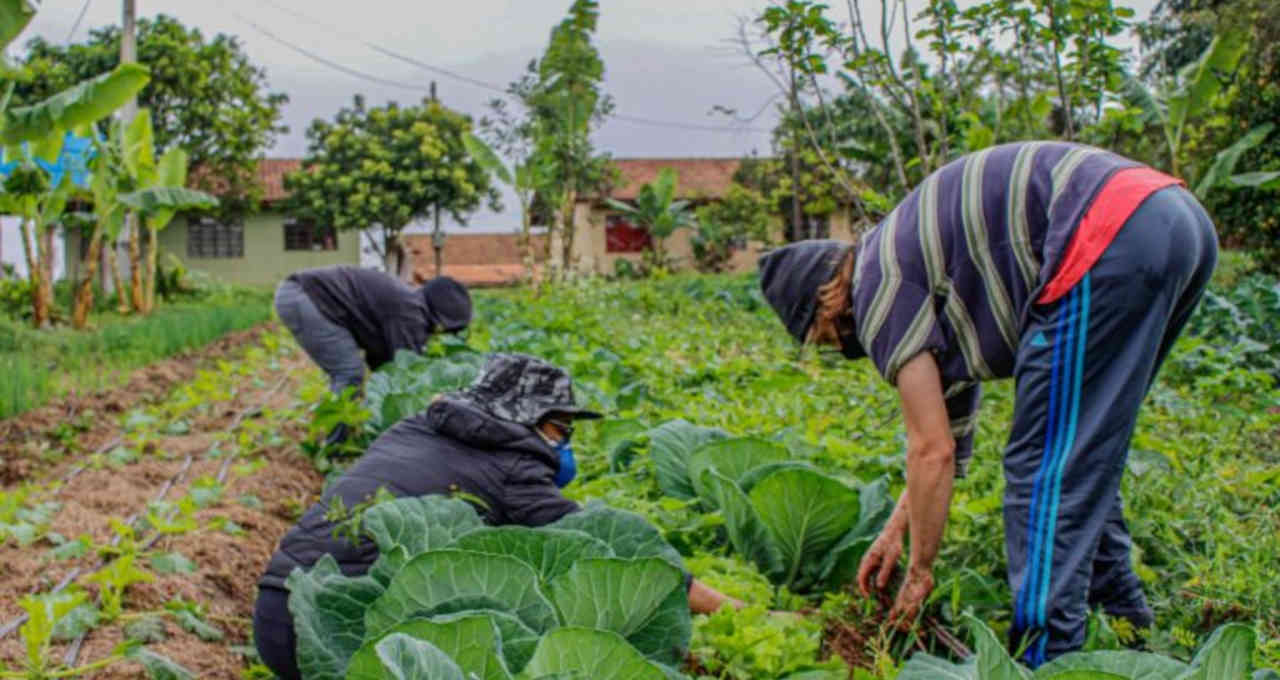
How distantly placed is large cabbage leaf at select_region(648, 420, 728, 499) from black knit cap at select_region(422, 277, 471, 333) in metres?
2.76

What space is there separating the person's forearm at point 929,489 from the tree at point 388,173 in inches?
1082

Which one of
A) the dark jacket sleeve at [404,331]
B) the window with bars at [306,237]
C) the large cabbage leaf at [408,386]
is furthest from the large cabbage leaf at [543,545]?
the window with bars at [306,237]

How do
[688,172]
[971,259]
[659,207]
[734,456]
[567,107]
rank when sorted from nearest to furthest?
1. [971,259]
2. [734,456]
3. [567,107]
4. [659,207]
5. [688,172]

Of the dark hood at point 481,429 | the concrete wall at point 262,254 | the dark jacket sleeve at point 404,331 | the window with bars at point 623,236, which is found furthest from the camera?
the window with bars at point 623,236

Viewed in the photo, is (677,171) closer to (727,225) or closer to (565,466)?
(727,225)

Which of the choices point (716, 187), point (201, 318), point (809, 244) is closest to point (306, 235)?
point (716, 187)

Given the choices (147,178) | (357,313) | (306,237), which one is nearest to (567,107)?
(147,178)

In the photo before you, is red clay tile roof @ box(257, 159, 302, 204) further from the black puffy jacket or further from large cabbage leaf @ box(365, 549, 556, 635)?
large cabbage leaf @ box(365, 549, 556, 635)

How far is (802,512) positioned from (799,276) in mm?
654

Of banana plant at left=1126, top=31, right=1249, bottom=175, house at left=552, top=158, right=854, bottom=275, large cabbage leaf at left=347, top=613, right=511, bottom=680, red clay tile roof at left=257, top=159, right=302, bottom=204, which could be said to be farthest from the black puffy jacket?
red clay tile roof at left=257, top=159, right=302, bottom=204

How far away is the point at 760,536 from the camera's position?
3094mm

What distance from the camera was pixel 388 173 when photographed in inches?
1145

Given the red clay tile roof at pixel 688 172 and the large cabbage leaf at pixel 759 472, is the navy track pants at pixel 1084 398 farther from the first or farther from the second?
the red clay tile roof at pixel 688 172

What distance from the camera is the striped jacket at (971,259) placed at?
2523 millimetres
